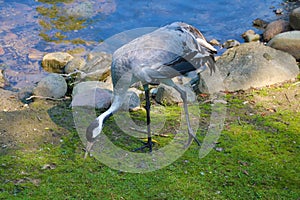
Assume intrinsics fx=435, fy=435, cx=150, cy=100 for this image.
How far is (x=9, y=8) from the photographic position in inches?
387

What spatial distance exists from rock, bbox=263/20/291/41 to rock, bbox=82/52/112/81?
336cm

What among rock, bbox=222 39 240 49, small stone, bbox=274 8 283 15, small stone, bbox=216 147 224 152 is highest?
small stone, bbox=216 147 224 152

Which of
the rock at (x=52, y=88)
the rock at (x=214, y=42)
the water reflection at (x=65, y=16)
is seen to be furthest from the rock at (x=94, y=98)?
the rock at (x=214, y=42)

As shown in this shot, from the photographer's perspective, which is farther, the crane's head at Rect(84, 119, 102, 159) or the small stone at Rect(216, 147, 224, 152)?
the small stone at Rect(216, 147, 224, 152)

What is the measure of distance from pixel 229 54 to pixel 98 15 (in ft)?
13.4

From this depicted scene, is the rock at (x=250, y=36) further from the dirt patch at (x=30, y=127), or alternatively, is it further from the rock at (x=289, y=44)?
the dirt patch at (x=30, y=127)

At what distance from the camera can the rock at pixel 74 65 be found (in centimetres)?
770

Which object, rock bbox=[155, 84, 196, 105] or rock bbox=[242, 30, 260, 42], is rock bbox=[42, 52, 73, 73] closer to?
rock bbox=[155, 84, 196, 105]

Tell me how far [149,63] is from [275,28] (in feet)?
15.5

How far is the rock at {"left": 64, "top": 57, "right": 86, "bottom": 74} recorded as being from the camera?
770 cm

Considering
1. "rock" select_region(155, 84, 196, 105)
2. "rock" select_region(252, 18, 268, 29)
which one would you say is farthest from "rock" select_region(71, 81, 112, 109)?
"rock" select_region(252, 18, 268, 29)

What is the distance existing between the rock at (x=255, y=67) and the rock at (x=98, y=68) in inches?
72.4

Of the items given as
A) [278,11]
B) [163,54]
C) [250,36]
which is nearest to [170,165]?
[163,54]

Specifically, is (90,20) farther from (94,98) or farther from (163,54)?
(163,54)
